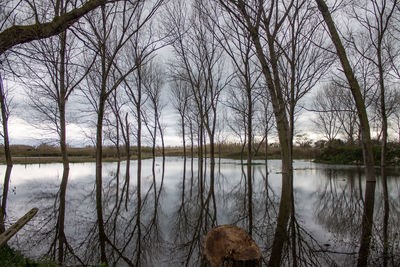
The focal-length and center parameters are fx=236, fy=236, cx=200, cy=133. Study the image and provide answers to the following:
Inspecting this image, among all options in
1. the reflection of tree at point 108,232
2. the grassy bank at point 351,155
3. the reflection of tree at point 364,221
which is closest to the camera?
the reflection of tree at point 364,221

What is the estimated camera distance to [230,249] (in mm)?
2471

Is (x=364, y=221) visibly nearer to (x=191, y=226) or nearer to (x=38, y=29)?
(x=191, y=226)

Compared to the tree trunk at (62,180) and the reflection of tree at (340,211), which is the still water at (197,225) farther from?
the tree trunk at (62,180)

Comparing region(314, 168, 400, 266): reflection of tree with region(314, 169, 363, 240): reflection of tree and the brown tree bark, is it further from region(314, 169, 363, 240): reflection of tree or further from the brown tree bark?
the brown tree bark

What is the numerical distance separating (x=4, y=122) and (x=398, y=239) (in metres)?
21.0

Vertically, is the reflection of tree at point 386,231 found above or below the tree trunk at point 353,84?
below

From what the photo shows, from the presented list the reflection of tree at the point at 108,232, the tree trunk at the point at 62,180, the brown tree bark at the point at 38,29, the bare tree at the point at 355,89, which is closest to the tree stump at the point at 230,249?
the reflection of tree at the point at 108,232

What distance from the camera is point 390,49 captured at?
13.8 m

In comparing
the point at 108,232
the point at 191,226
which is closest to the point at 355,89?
the point at 191,226

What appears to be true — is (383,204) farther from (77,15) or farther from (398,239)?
(77,15)

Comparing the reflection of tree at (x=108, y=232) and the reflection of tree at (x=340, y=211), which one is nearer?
the reflection of tree at (x=108, y=232)

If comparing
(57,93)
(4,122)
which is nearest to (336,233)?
(57,93)

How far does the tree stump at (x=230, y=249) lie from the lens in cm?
233

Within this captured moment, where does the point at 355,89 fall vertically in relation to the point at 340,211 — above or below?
above
